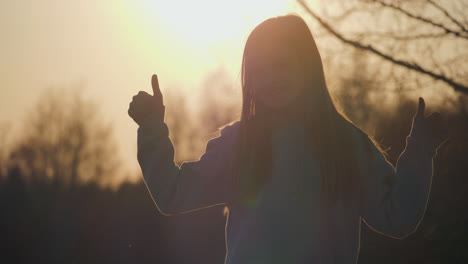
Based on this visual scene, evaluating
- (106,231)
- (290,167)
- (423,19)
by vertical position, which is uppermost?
(423,19)

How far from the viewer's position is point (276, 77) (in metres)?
3.22

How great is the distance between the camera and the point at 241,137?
3.27 metres

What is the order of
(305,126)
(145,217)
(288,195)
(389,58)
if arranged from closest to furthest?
1. (288,195)
2. (305,126)
3. (389,58)
4. (145,217)

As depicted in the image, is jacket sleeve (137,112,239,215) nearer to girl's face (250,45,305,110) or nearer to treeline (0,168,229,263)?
girl's face (250,45,305,110)

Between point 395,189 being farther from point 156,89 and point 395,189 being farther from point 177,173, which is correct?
point 156,89

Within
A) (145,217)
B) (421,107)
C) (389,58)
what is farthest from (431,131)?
(145,217)

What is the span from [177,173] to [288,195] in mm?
451

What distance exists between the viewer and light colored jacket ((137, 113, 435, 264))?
3.09 meters

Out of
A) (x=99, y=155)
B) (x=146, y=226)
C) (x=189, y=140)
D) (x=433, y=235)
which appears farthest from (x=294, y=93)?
(x=99, y=155)

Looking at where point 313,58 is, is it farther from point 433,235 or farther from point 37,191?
point 37,191

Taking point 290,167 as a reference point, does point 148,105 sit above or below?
above

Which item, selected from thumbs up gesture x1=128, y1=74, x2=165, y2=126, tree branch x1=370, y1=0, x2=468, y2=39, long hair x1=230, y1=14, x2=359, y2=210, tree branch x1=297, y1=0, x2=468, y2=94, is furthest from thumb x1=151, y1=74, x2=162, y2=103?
tree branch x1=370, y1=0, x2=468, y2=39

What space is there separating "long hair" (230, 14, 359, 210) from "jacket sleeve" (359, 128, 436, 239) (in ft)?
0.24

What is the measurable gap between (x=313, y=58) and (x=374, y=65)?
538 cm
